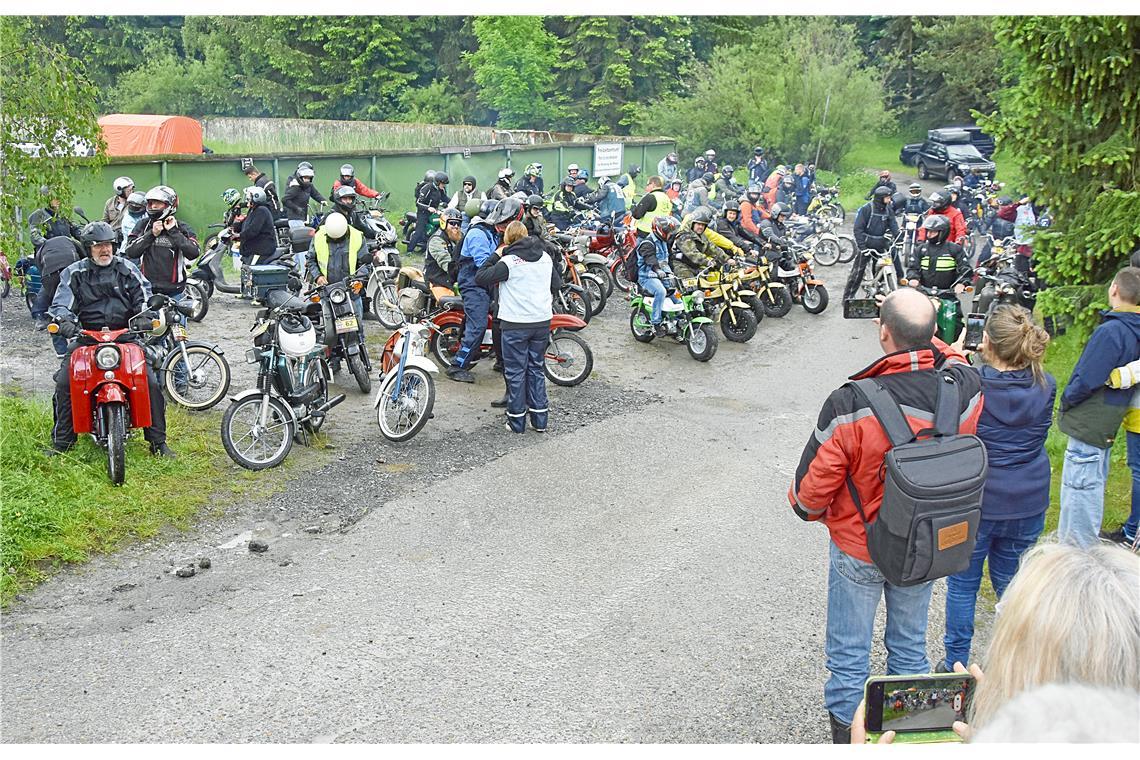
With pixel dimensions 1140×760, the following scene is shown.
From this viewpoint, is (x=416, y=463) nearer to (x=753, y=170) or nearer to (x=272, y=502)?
(x=272, y=502)

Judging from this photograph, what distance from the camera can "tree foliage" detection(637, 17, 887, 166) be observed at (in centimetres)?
3481

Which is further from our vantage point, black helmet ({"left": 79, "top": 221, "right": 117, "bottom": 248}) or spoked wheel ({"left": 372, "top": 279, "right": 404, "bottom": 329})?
spoked wheel ({"left": 372, "top": 279, "right": 404, "bottom": 329})

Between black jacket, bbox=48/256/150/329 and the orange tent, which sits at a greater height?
the orange tent

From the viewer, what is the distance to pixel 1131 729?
1970mm

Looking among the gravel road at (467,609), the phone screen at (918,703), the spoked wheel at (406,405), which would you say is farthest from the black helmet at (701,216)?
the phone screen at (918,703)

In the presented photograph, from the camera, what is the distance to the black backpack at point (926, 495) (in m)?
3.92

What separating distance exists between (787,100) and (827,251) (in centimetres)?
1609

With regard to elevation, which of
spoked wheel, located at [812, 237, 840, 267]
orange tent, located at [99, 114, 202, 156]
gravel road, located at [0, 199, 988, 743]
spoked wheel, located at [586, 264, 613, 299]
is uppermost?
orange tent, located at [99, 114, 202, 156]

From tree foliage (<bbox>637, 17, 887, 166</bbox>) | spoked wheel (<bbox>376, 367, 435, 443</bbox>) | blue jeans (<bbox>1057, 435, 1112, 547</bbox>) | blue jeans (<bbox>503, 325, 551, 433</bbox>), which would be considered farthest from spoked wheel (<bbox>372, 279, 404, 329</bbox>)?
tree foliage (<bbox>637, 17, 887, 166</bbox>)

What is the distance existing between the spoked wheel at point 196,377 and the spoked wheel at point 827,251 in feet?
44.0

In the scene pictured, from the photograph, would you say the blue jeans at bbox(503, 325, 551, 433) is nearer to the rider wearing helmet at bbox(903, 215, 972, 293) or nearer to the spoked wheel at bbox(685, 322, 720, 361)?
the spoked wheel at bbox(685, 322, 720, 361)

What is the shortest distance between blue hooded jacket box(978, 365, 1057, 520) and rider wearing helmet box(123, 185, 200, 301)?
7.67 meters

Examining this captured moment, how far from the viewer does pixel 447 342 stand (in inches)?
441

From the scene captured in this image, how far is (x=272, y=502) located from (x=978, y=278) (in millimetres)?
8655
